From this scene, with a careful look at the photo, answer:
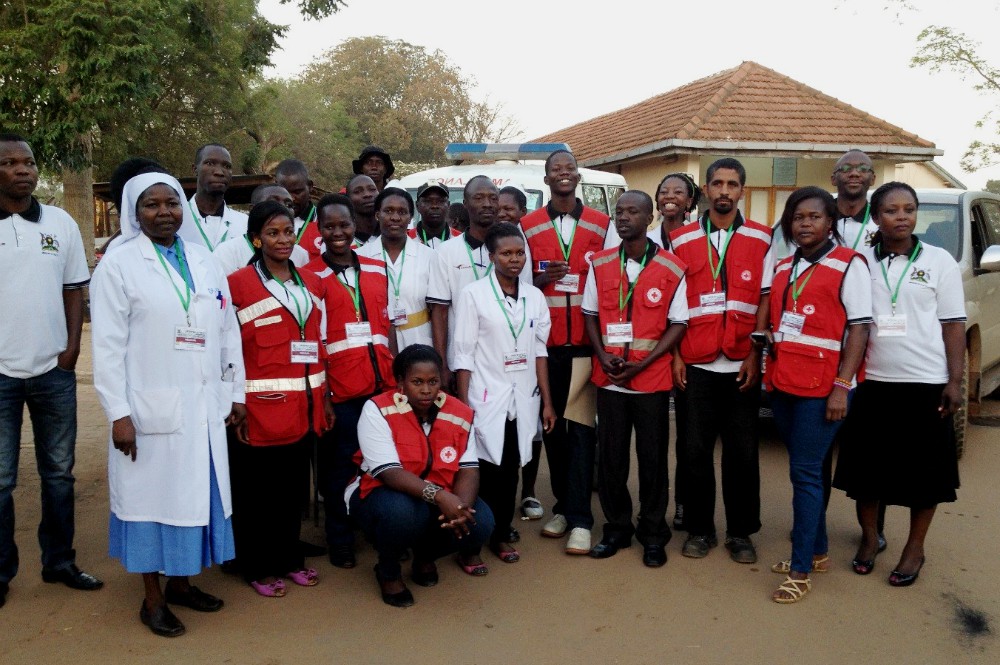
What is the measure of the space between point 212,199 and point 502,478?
236 centimetres

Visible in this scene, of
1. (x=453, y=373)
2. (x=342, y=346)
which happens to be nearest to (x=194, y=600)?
(x=342, y=346)

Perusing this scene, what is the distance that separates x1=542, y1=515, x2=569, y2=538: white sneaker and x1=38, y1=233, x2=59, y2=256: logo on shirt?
2.95m

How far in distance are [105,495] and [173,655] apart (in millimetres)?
2466

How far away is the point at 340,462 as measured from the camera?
14.5ft

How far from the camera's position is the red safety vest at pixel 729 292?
4.34 m

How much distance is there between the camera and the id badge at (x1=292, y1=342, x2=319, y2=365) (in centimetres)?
396

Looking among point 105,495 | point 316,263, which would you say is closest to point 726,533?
point 316,263

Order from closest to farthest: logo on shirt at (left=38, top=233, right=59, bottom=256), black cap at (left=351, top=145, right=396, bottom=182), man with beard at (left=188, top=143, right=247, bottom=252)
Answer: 1. logo on shirt at (left=38, top=233, right=59, bottom=256)
2. man with beard at (left=188, top=143, right=247, bottom=252)
3. black cap at (left=351, top=145, right=396, bottom=182)

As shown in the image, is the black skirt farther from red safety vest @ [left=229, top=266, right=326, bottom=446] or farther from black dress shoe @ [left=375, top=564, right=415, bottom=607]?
red safety vest @ [left=229, top=266, right=326, bottom=446]

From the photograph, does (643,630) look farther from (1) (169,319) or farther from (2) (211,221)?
(2) (211,221)

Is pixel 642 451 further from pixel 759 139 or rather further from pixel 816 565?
pixel 759 139

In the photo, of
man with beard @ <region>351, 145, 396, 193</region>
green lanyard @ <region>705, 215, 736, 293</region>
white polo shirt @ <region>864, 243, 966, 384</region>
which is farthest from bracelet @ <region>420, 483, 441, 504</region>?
man with beard @ <region>351, 145, 396, 193</region>

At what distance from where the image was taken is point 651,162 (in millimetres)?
15062

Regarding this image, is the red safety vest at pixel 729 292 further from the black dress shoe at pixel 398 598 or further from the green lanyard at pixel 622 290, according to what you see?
the black dress shoe at pixel 398 598
